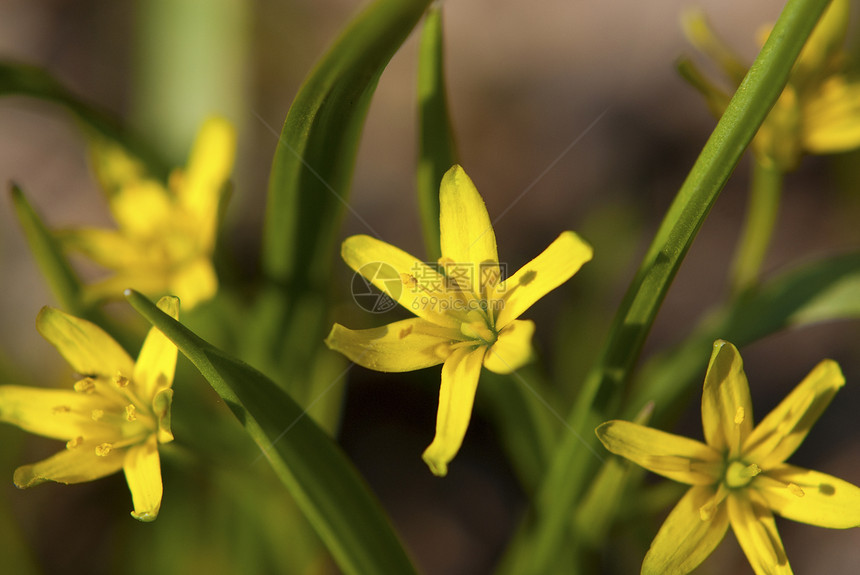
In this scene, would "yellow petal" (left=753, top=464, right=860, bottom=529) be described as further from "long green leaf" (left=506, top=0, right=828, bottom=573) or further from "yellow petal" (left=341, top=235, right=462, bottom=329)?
"yellow petal" (left=341, top=235, right=462, bottom=329)

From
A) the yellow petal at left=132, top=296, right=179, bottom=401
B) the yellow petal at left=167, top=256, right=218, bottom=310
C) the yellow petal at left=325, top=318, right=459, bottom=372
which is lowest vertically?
the yellow petal at left=167, top=256, right=218, bottom=310

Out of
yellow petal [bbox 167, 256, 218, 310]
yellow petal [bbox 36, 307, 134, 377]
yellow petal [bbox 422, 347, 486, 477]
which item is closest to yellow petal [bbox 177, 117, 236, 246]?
yellow petal [bbox 167, 256, 218, 310]

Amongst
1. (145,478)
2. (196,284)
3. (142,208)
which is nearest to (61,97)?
(142,208)

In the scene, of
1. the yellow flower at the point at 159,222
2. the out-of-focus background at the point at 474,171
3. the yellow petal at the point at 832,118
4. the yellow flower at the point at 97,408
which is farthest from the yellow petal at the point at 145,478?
the yellow petal at the point at 832,118

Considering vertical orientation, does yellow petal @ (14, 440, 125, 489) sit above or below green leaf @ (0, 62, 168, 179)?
below

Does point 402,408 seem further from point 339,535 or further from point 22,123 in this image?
point 22,123
